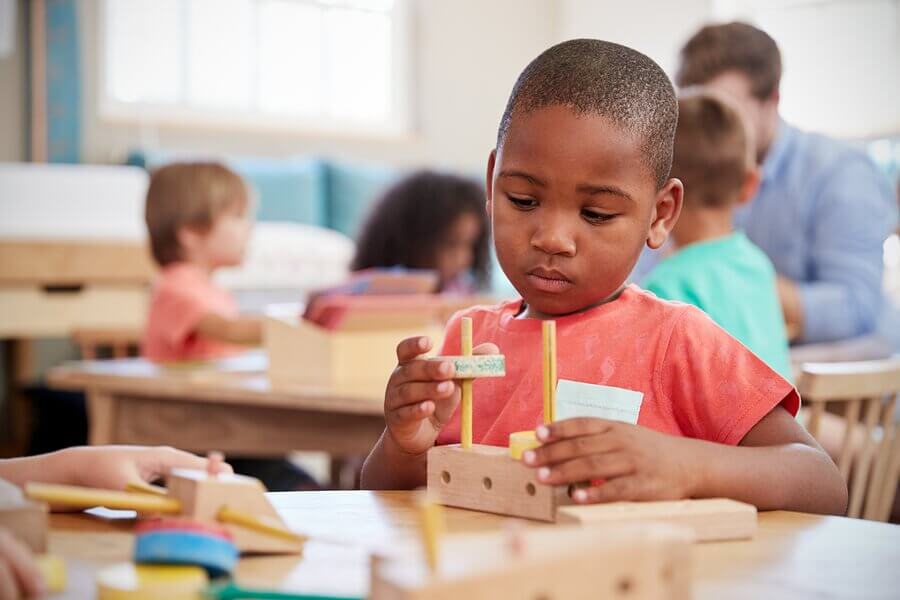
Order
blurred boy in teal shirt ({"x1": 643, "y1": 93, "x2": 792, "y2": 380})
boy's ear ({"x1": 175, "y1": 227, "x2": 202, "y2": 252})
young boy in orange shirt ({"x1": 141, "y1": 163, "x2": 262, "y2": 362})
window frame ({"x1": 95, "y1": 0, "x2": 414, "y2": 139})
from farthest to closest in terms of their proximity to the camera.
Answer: window frame ({"x1": 95, "y1": 0, "x2": 414, "y2": 139})
boy's ear ({"x1": 175, "y1": 227, "x2": 202, "y2": 252})
young boy in orange shirt ({"x1": 141, "y1": 163, "x2": 262, "y2": 362})
blurred boy in teal shirt ({"x1": 643, "y1": 93, "x2": 792, "y2": 380})

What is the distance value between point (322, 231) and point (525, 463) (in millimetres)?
5256

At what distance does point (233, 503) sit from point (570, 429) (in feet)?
0.87

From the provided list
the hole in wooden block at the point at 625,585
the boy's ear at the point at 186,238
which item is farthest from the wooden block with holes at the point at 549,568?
the boy's ear at the point at 186,238

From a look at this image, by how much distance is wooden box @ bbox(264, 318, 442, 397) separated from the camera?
2410 millimetres

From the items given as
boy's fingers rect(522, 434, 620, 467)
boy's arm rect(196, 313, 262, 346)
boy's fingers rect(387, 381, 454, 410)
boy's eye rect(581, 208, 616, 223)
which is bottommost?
boy's arm rect(196, 313, 262, 346)

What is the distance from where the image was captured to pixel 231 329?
3.04 meters

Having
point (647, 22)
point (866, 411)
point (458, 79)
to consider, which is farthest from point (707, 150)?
point (458, 79)

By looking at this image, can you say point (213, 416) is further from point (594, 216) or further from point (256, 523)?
point (256, 523)

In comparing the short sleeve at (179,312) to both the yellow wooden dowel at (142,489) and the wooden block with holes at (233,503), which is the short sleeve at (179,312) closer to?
the yellow wooden dowel at (142,489)

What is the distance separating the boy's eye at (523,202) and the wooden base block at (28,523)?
604 mm

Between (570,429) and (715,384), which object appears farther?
(715,384)

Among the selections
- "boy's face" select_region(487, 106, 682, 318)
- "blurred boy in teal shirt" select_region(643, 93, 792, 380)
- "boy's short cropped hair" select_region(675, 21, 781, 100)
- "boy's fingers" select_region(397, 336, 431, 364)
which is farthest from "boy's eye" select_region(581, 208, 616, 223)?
"boy's short cropped hair" select_region(675, 21, 781, 100)

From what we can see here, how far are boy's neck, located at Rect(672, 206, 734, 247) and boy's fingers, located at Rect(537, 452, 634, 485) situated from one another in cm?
142

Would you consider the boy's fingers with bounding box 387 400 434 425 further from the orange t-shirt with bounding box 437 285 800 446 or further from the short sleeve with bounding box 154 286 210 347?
the short sleeve with bounding box 154 286 210 347
